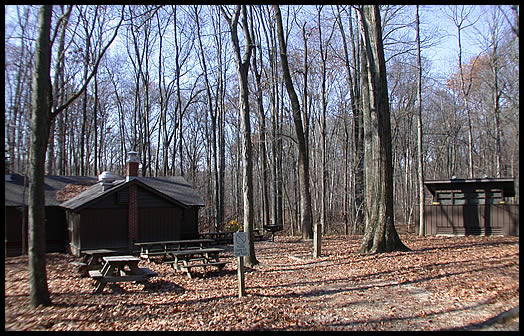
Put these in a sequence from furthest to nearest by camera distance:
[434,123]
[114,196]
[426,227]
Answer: [434,123] → [426,227] → [114,196]

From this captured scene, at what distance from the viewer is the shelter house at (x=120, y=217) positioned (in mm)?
17000

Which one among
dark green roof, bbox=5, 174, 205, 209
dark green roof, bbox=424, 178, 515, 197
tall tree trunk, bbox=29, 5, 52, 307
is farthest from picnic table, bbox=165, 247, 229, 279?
dark green roof, bbox=424, 178, 515, 197

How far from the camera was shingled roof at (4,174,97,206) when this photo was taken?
18031 millimetres

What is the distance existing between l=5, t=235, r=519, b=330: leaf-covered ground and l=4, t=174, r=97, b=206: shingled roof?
22.5 ft

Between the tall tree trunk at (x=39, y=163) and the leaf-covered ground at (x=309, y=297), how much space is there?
475 millimetres

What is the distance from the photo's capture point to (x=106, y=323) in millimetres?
6578

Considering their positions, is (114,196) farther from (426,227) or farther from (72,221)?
(426,227)

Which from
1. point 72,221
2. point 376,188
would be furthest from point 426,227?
point 72,221

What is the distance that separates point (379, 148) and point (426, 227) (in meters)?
8.33

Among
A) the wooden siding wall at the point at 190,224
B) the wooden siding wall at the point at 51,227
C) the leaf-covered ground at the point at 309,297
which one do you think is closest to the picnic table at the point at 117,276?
the leaf-covered ground at the point at 309,297

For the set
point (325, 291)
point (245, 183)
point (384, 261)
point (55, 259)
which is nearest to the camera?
point (325, 291)

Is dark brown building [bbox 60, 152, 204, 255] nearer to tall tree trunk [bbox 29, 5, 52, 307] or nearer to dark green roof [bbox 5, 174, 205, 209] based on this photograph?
dark green roof [bbox 5, 174, 205, 209]

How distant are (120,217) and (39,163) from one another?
11.2 meters

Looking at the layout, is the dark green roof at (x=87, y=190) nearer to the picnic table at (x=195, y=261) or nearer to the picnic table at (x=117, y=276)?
the picnic table at (x=195, y=261)
